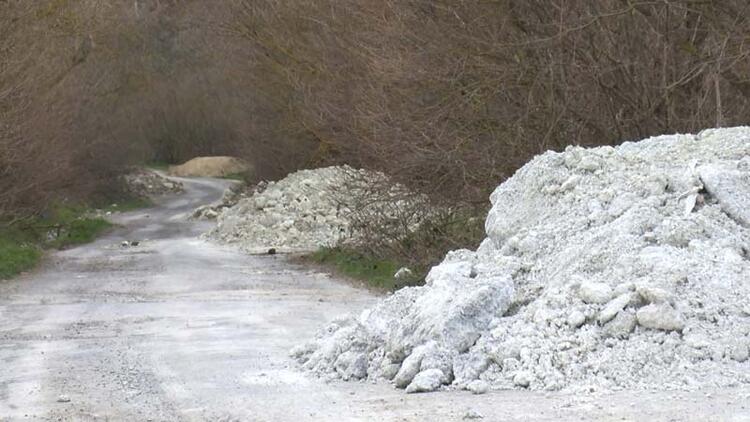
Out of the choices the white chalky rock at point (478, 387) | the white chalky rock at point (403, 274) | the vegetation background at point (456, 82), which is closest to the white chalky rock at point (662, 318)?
the white chalky rock at point (478, 387)

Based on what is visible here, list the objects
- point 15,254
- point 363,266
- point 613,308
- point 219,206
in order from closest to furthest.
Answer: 1. point 613,308
2. point 363,266
3. point 15,254
4. point 219,206

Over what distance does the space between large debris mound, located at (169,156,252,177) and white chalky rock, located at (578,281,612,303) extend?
191 feet

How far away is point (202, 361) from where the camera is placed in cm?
1102

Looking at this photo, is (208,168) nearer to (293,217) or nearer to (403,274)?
(293,217)

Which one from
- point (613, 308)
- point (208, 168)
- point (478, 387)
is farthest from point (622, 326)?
point (208, 168)

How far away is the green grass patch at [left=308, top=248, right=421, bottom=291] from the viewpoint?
18.4 metres

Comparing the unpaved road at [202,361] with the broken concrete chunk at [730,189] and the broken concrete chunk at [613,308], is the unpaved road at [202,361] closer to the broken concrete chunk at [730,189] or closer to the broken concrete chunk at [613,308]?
the broken concrete chunk at [613,308]

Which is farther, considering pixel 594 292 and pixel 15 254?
pixel 15 254

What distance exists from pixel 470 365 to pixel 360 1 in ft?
52.4

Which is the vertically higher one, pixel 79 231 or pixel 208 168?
pixel 79 231

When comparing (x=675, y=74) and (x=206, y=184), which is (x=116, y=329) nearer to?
(x=675, y=74)

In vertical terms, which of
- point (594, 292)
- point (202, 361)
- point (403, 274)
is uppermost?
point (594, 292)

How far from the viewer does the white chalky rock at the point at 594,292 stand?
28.5ft

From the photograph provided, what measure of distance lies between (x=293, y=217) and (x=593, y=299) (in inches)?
865
